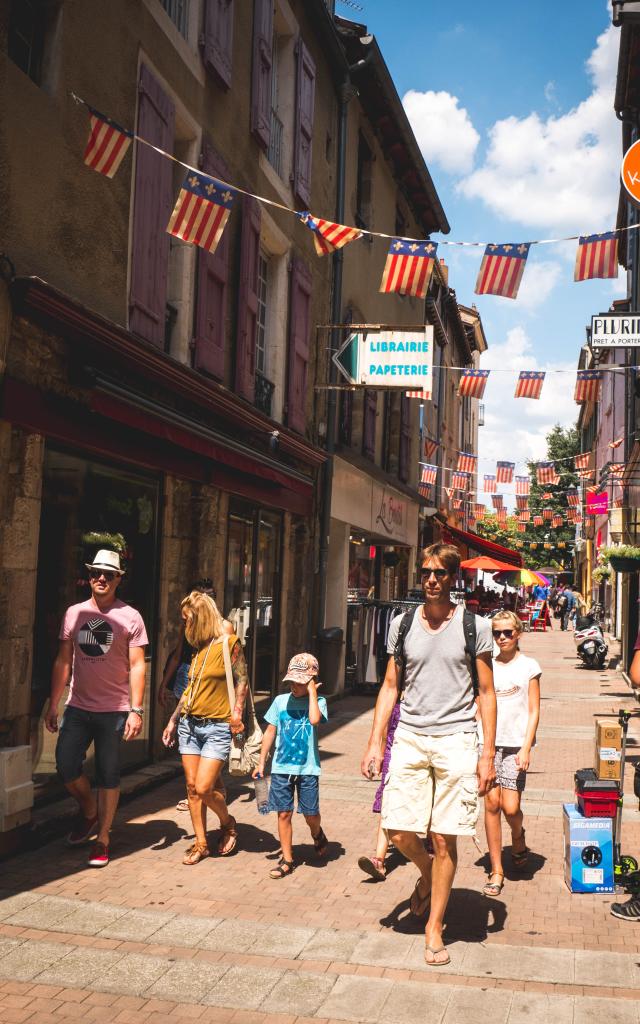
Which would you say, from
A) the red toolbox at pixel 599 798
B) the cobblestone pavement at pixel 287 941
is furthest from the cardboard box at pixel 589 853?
the cobblestone pavement at pixel 287 941

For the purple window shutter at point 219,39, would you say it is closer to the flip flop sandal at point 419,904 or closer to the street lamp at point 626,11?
the street lamp at point 626,11

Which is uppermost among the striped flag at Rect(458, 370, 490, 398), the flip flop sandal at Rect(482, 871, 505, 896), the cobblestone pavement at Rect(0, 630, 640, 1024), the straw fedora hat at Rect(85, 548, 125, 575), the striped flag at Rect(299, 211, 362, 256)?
the striped flag at Rect(458, 370, 490, 398)

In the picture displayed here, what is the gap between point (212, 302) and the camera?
10.9 m

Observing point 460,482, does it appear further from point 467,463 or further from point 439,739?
point 439,739

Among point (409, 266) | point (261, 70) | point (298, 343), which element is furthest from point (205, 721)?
point (261, 70)

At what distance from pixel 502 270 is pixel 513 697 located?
5.91m

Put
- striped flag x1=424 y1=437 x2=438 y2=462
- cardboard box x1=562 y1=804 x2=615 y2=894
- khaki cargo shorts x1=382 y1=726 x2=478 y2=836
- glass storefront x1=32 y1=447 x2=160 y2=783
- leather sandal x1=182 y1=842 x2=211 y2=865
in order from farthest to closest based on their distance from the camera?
1. striped flag x1=424 y1=437 x2=438 y2=462
2. glass storefront x1=32 y1=447 x2=160 y2=783
3. leather sandal x1=182 y1=842 x2=211 y2=865
4. cardboard box x1=562 y1=804 x2=615 y2=894
5. khaki cargo shorts x1=382 y1=726 x2=478 y2=836

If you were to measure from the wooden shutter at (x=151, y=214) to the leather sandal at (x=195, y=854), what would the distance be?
4301 millimetres

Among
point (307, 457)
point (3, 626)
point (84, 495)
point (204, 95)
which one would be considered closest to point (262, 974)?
point (3, 626)

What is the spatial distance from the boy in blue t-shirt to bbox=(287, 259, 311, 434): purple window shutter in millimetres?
7744

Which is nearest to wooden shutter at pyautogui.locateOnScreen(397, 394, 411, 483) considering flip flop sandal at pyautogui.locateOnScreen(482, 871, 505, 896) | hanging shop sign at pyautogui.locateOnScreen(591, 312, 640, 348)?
hanging shop sign at pyautogui.locateOnScreen(591, 312, 640, 348)

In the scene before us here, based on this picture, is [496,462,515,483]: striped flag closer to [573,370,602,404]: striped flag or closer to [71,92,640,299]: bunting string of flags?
[573,370,602,404]: striped flag

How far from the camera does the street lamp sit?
1316 cm

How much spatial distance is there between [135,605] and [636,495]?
16.4 meters
